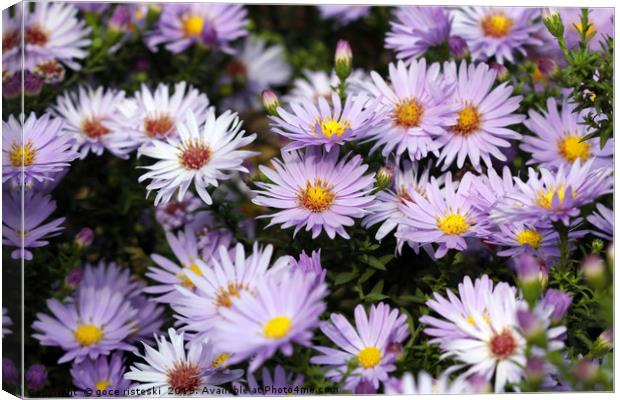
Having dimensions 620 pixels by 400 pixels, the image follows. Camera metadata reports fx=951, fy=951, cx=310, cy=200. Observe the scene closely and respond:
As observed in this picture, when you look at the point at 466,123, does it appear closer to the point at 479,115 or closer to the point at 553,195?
the point at 479,115

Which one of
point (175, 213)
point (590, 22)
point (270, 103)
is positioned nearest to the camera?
point (270, 103)

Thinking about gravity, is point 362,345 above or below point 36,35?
below

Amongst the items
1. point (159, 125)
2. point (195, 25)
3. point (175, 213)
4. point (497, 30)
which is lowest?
point (175, 213)

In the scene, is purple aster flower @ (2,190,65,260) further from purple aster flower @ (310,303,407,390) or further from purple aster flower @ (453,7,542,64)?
purple aster flower @ (453,7,542,64)

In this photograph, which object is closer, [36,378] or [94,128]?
[36,378]

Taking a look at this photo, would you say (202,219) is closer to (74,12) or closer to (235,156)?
(235,156)

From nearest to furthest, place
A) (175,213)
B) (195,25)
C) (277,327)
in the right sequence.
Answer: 1. (277,327)
2. (175,213)
3. (195,25)

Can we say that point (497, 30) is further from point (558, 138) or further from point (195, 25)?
point (195, 25)

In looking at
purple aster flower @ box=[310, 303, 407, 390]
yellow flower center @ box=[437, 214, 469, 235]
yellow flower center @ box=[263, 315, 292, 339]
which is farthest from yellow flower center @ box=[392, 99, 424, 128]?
yellow flower center @ box=[263, 315, 292, 339]

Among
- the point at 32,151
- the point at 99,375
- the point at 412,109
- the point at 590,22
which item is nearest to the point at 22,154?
the point at 32,151
